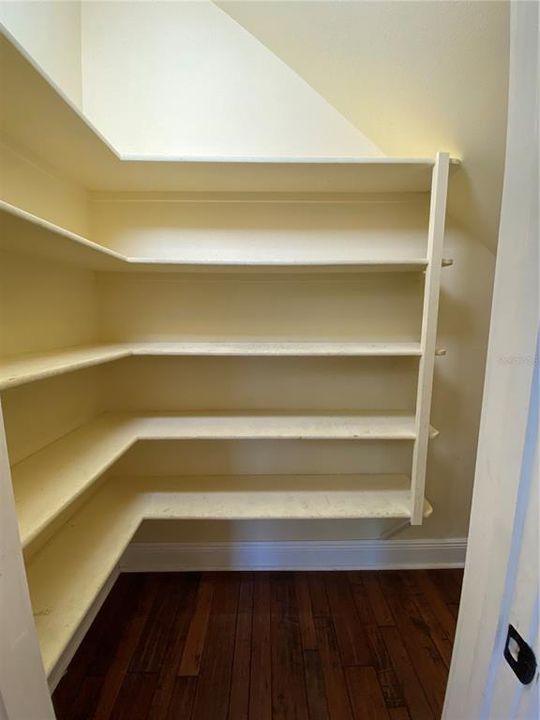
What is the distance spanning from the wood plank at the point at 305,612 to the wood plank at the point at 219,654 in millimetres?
317

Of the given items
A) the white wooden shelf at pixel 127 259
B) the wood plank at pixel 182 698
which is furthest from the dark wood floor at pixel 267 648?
the white wooden shelf at pixel 127 259

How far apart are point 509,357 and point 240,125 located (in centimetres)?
159

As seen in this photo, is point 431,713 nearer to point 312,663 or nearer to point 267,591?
point 312,663

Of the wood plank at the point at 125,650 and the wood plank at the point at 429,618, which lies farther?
the wood plank at the point at 429,618

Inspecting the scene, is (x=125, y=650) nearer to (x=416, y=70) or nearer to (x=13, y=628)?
(x=13, y=628)

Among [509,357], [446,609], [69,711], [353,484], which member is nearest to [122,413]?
[69,711]

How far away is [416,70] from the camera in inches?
43.0

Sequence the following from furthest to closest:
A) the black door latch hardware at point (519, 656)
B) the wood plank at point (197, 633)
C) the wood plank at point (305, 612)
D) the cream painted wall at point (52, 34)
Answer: the wood plank at point (305, 612) → the wood plank at point (197, 633) → the cream painted wall at point (52, 34) → the black door latch hardware at point (519, 656)

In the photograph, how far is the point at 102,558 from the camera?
47.1 inches

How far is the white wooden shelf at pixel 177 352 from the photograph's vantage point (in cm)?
94

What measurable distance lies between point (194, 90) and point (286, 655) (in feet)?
8.39

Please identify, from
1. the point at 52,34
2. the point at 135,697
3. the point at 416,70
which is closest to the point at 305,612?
the point at 135,697

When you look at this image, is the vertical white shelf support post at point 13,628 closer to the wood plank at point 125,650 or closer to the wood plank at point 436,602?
the wood plank at point 125,650

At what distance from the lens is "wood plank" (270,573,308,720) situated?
1210 millimetres
